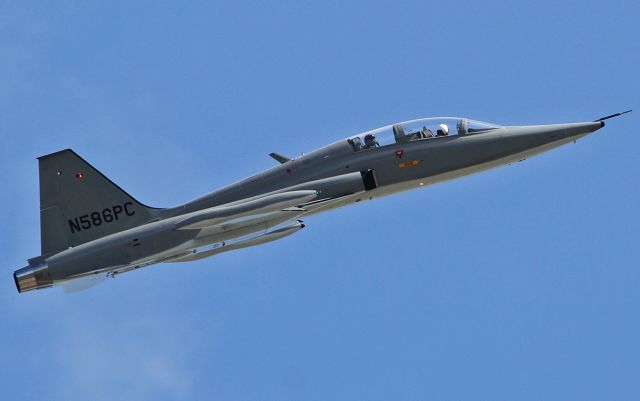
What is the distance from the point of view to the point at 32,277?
97.0ft

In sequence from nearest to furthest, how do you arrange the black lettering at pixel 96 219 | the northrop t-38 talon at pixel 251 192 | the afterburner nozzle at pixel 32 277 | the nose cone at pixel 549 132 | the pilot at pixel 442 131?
the afterburner nozzle at pixel 32 277, the northrop t-38 talon at pixel 251 192, the nose cone at pixel 549 132, the black lettering at pixel 96 219, the pilot at pixel 442 131

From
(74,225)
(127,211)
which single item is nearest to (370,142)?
(127,211)

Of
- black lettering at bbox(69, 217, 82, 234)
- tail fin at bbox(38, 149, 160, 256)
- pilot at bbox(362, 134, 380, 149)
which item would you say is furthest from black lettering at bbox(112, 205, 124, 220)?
pilot at bbox(362, 134, 380, 149)

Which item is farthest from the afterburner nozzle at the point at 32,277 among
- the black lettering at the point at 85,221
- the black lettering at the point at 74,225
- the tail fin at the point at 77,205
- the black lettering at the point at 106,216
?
the black lettering at the point at 106,216

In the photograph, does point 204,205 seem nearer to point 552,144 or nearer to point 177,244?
point 177,244

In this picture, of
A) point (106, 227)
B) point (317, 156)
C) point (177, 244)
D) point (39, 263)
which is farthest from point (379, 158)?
point (39, 263)

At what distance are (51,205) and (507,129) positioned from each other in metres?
14.8

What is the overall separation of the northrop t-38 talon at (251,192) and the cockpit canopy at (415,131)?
3 centimetres

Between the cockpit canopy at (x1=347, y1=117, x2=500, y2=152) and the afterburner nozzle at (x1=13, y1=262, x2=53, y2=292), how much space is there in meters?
10.3

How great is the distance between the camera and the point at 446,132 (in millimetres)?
31172

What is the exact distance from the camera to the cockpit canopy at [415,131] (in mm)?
30953

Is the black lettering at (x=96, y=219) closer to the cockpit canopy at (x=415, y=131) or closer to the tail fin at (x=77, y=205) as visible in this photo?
the tail fin at (x=77, y=205)

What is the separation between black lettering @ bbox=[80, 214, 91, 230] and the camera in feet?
101

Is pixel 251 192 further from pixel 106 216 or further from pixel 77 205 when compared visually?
pixel 77 205
